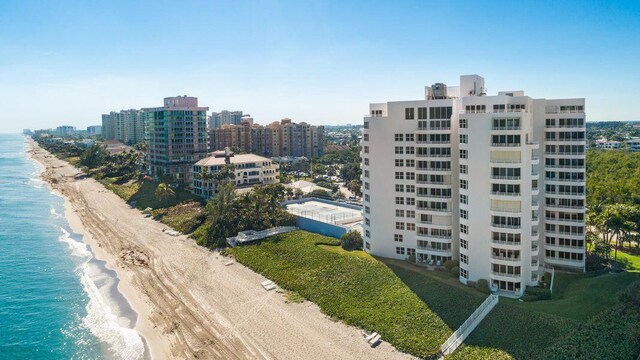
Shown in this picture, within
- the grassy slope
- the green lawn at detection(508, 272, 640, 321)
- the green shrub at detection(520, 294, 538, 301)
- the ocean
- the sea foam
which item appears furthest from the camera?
the green shrub at detection(520, 294, 538, 301)

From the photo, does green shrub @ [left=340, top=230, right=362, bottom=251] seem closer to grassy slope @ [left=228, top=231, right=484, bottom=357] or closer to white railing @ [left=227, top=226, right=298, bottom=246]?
grassy slope @ [left=228, top=231, right=484, bottom=357]

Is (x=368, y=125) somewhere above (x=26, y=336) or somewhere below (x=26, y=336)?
above

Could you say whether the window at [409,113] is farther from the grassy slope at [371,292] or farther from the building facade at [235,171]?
the building facade at [235,171]

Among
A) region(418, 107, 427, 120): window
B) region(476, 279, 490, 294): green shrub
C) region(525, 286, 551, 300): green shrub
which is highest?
region(418, 107, 427, 120): window

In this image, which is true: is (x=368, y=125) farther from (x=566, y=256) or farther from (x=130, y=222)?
(x=130, y=222)

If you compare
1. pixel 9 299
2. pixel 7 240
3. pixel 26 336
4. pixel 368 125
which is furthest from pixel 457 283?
pixel 7 240

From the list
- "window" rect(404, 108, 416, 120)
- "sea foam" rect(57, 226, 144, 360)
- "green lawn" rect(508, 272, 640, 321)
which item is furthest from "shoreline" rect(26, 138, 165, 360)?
"window" rect(404, 108, 416, 120)

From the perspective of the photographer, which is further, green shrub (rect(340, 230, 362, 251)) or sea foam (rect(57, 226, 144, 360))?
green shrub (rect(340, 230, 362, 251))
